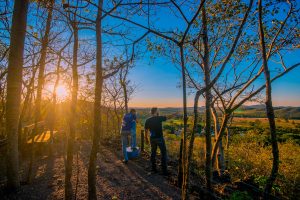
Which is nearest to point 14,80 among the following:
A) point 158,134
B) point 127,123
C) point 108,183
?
point 108,183

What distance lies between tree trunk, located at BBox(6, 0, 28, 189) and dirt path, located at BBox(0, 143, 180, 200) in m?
0.69

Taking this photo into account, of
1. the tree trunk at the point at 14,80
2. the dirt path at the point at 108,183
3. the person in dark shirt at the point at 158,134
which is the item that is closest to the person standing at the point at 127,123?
the person in dark shirt at the point at 158,134

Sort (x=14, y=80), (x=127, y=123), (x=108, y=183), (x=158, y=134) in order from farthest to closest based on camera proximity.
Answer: (x=127, y=123), (x=158, y=134), (x=108, y=183), (x=14, y=80)

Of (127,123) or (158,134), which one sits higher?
(127,123)

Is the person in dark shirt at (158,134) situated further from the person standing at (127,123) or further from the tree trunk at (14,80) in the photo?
the tree trunk at (14,80)

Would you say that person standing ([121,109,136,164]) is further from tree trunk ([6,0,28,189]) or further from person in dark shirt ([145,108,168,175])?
tree trunk ([6,0,28,189])

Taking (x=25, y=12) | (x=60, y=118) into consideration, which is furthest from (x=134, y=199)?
(x=60, y=118)

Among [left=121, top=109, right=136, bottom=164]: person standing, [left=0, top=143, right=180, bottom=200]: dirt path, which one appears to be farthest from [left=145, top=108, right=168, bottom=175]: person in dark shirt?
[left=121, top=109, right=136, bottom=164]: person standing

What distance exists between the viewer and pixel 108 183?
6672 millimetres

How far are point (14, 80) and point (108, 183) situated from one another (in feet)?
13.2

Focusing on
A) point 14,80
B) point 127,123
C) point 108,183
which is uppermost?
point 14,80

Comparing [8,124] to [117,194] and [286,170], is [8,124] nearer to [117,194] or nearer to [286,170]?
[117,194]

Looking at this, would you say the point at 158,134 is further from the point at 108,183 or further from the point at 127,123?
the point at 108,183

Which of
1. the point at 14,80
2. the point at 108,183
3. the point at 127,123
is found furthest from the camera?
the point at 127,123
